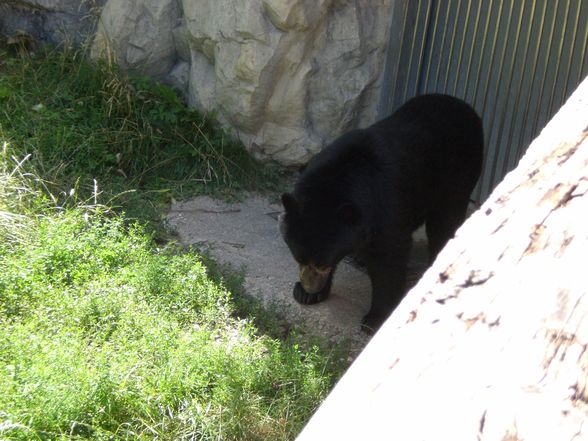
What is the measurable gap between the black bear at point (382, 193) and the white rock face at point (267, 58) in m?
1.54

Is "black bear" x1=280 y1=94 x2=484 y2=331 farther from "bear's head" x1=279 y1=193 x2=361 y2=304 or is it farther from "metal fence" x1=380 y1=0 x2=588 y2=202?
"metal fence" x1=380 y1=0 x2=588 y2=202

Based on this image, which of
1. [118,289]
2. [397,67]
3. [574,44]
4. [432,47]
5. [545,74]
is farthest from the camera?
[397,67]

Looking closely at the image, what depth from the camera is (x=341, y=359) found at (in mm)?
4535

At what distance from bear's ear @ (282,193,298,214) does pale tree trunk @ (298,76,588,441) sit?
127 inches

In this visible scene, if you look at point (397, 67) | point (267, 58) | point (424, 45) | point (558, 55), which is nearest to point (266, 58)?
point (267, 58)

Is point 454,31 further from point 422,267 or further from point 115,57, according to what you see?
point 115,57

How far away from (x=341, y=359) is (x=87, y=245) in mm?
1695

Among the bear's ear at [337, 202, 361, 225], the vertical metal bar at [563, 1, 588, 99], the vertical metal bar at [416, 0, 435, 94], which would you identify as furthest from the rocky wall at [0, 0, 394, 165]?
the bear's ear at [337, 202, 361, 225]

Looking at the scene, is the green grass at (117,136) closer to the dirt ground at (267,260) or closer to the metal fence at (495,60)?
the dirt ground at (267,260)

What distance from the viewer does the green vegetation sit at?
356 cm

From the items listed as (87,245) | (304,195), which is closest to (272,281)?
(304,195)

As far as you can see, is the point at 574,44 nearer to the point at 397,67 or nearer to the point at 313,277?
the point at 397,67

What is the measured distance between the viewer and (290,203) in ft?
15.6

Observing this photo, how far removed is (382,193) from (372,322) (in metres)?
0.81
